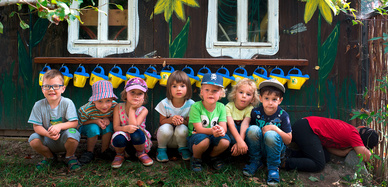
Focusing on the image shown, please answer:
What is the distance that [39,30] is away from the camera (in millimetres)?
3619

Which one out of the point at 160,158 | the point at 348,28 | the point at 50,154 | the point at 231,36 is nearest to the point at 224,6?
the point at 231,36

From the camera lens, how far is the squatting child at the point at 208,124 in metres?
2.78

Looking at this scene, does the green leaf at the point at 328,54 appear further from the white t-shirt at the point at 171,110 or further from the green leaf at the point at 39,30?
the green leaf at the point at 39,30

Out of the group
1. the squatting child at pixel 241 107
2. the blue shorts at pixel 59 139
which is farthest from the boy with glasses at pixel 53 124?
the squatting child at pixel 241 107

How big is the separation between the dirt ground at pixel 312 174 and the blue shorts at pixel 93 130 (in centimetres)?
44

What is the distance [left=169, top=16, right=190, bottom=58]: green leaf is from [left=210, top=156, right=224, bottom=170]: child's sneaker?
1.38 m

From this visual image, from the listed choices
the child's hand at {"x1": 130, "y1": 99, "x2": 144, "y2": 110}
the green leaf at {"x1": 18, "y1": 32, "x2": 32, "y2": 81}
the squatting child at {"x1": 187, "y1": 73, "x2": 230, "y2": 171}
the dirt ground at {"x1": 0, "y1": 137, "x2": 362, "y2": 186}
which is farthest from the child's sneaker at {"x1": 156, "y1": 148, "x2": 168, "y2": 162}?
the green leaf at {"x1": 18, "y1": 32, "x2": 32, "y2": 81}

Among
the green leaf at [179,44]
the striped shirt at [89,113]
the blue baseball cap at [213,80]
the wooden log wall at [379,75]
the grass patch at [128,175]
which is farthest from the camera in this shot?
the green leaf at [179,44]

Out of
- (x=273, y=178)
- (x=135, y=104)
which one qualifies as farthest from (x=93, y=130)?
(x=273, y=178)

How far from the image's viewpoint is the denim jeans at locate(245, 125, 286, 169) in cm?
268

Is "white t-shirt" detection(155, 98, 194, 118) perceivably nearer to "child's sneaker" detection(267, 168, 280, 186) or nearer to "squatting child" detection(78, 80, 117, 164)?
"squatting child" detection(78, 80, 117, 164)

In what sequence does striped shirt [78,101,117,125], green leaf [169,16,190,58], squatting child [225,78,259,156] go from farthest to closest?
green leaf [169,16,190,58] → striped shirt [78,101,117,125] → squatting child [225,78,259,156]

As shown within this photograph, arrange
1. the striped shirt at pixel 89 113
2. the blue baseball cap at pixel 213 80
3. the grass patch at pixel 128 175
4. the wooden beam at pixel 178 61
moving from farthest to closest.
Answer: the wooden beam at pixel 178 61
the striped shirt at pixel 89 113
the blue baseball cap at pixel 213 80
the grass patch at pixel 128 175

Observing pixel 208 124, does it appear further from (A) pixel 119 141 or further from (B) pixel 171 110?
(A) pixel 119 141
